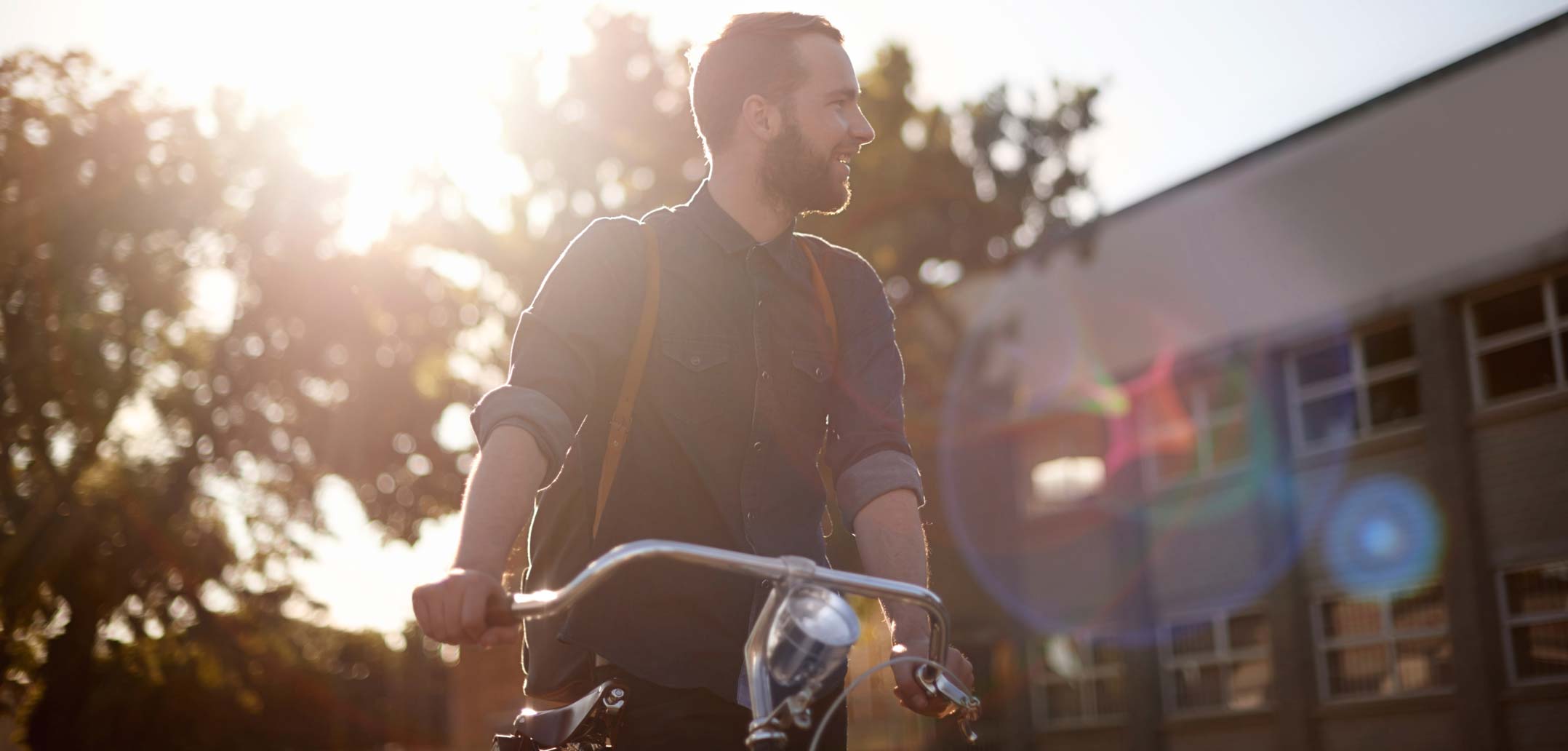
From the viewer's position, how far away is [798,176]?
3.13 m

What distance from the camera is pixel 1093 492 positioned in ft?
89.8

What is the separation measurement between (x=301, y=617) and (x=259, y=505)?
1757 mm

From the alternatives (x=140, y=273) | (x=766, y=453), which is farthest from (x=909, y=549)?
(x=140, y=273)

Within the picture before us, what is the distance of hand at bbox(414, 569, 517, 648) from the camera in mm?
2141

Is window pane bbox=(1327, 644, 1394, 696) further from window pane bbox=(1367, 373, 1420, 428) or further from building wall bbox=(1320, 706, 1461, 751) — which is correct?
window pane bbox=(1367, 373, 1420, 428)

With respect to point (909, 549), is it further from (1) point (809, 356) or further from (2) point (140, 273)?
(2) point (140, 273)

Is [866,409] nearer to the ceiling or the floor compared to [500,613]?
nearer to the ceiling

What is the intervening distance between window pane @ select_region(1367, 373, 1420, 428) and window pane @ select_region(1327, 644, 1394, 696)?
326 centimetres

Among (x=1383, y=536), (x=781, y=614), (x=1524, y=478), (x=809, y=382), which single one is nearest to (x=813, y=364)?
(x=809, y=382)

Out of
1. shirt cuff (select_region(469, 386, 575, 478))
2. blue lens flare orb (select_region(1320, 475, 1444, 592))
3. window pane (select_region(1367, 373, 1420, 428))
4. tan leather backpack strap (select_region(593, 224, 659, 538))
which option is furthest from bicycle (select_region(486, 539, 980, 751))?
window pane (select_region(1367, 373, 1420, 428))

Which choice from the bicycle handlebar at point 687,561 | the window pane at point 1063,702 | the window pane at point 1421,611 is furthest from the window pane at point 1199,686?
the bicycle handlebar at point 687,561

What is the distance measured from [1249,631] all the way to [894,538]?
73.1 feet

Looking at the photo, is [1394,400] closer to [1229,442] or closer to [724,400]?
[1229,442]

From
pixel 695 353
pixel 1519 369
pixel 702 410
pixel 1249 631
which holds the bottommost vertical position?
pixel 702 410
